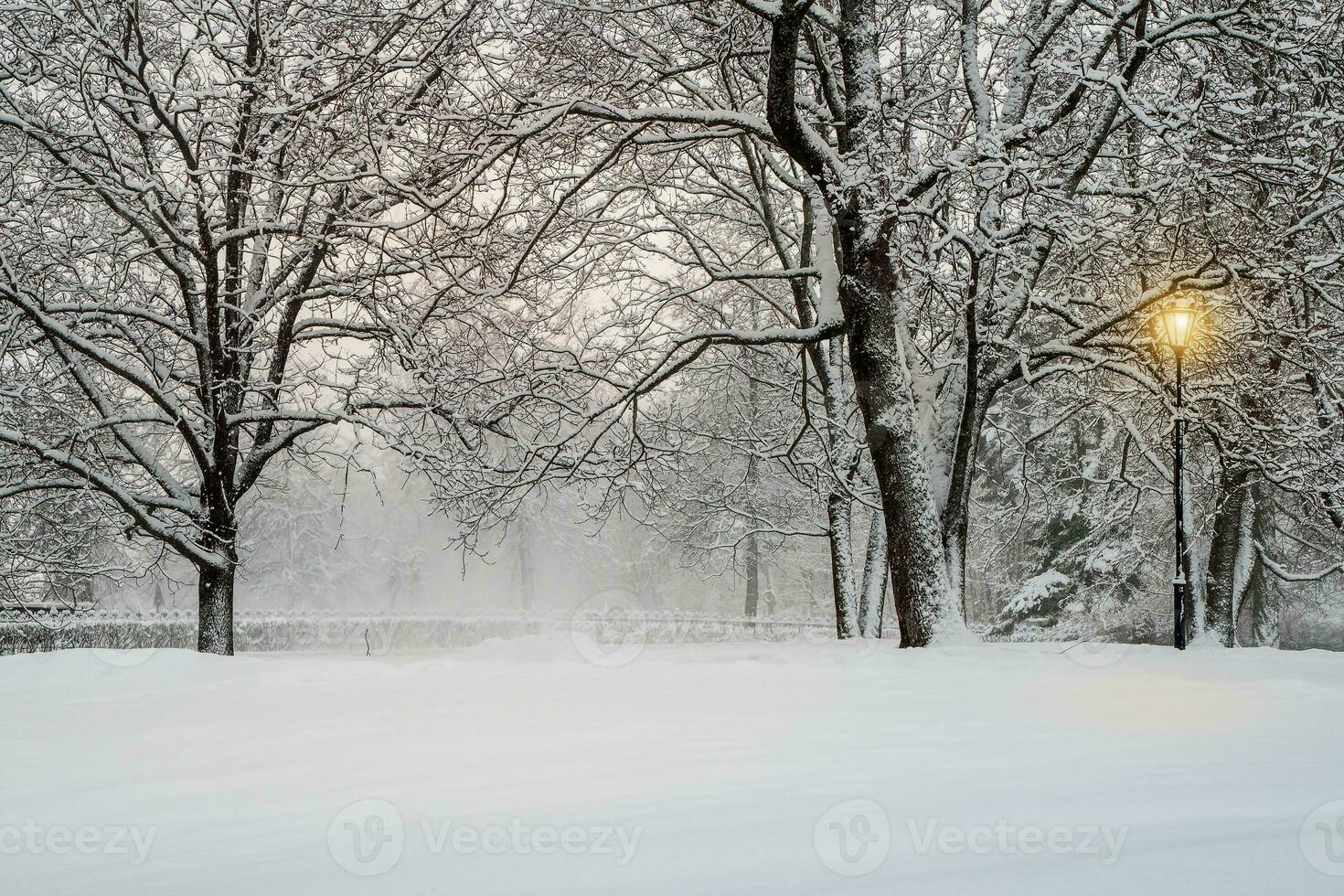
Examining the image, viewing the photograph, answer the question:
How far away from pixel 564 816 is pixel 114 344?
1228 cm

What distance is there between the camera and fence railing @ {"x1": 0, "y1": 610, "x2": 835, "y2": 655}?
2072cm

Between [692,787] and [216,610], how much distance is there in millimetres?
9361

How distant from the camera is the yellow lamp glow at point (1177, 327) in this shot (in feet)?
30.5

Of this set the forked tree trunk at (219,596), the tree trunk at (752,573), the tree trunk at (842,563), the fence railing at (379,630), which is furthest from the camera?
the tree trunk at (752,573)

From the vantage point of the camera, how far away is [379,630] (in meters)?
28.3

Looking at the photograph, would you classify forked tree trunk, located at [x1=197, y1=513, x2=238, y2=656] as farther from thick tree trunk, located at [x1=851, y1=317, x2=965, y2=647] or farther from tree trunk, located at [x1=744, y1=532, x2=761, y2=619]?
tree trunk, located at [x1=744, y1=532, x2=761, y2=619]

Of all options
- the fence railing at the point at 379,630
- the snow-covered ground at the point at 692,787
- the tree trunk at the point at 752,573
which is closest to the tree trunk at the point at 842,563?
the snow-covered ground at the point at 692,787

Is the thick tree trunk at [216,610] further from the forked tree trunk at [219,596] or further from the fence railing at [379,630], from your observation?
the fence railing at [379,630]

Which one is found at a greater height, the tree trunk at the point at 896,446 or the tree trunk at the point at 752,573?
the tree trunk at the point at 896,446

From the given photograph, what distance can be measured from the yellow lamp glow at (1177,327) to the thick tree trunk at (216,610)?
415 inches

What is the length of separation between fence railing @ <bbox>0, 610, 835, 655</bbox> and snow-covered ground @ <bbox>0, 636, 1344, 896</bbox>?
16293 millimetres

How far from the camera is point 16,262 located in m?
10.2

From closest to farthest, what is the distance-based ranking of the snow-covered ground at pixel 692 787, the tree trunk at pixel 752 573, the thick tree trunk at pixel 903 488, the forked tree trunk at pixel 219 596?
the snow-covered ground at pixel 692 787 < the thick tree trunk at pixel 903 488 < the forked tree trunk at pixel 219 596 < the tree trunk at pixel 752 573

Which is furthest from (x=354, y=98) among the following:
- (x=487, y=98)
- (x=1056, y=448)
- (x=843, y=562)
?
(x=1056, y=448)
